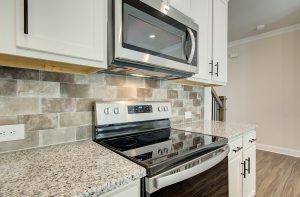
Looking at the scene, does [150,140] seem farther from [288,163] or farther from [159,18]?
[288,163]

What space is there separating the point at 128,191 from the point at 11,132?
69cm

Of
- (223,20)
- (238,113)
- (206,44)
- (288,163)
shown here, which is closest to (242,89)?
(238,113)

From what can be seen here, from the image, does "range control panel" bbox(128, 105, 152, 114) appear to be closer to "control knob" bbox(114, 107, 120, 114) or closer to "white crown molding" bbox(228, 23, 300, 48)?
"control knob" bbox(114, 107, 120, 114)

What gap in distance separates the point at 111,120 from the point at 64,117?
296mm

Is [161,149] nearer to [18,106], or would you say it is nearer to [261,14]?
[18,106]

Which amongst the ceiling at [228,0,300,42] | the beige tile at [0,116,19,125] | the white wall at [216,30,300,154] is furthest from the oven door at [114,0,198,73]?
Result: the white wall at [216,30,300,154]

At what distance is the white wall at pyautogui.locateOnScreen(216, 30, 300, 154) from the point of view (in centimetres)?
341

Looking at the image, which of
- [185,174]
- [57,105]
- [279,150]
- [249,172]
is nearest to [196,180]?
[185,174]

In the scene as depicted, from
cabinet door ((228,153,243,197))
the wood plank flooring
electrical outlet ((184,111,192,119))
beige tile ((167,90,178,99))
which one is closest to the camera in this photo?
cabinet door ((228,153,243,197))

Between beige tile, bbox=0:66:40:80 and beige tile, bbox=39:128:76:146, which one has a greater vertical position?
beige tile, bbox=0:66:40:80

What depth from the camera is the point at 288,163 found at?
305 centimetres

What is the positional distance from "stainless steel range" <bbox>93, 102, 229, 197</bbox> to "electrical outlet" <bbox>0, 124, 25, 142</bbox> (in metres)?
0.40

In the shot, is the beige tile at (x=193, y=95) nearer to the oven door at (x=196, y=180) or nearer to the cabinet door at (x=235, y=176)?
the cabinet door at (x=235, y=176)

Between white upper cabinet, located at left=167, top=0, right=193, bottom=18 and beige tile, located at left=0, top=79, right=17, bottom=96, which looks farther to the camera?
white upper cabinet, located at left=167, top=0, right=193, bottom=18
